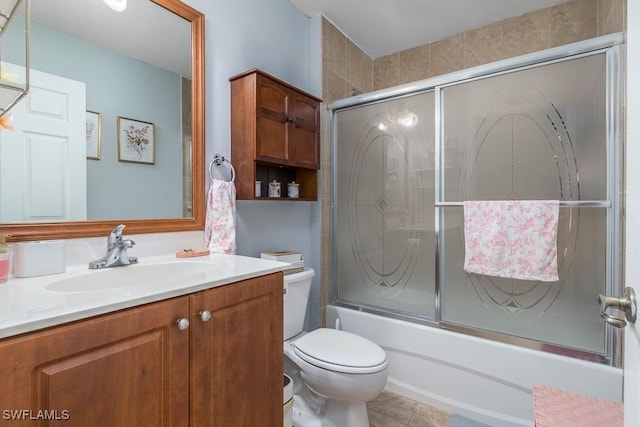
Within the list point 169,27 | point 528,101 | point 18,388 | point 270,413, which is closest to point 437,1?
point 528,101

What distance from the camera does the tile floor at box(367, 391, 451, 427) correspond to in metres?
1.61

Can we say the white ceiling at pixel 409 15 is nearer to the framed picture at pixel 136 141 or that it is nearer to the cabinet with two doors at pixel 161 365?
the framed picture at pixel 136 141

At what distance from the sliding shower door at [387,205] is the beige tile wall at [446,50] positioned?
0.39 ft

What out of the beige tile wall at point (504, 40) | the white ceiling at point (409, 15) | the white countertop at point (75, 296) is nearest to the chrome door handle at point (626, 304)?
the white countertop at point (75, 296)

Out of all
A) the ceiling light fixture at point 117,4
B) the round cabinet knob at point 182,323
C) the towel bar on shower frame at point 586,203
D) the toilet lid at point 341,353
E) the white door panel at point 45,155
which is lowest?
the toilet lid at point 341,353

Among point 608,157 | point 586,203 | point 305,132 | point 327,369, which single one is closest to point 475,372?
point 327,369

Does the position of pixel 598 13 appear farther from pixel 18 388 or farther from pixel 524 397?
pixel 18 388

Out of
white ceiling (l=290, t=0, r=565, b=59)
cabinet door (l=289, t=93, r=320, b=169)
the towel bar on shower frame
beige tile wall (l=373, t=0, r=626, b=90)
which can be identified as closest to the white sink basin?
cabinet door (l=289, t=93, r=320, b=169)

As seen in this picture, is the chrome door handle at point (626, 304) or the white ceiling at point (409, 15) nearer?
the chrome door handle at point (626, 304)

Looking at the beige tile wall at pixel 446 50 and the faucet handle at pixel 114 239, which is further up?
the beige tile wall at pixel 446 50

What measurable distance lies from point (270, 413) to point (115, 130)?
1190mm

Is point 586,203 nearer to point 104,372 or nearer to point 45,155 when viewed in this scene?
point 104,372

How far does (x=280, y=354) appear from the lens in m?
1.09

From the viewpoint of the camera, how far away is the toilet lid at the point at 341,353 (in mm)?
1332
